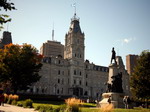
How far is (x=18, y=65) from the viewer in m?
38.2

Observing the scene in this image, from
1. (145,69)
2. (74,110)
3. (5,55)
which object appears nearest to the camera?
(74,110)

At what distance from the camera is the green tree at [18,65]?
37.9 m

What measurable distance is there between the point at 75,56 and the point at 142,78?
134ft

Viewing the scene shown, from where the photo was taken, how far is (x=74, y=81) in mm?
71312

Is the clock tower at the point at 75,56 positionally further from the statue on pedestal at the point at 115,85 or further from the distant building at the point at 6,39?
the statue on pedestal at the point at 115,85

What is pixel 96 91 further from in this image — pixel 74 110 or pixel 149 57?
pixel 74 110

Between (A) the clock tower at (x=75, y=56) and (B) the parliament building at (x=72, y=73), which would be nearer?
(B) the parliament building at (x=72, y=73)

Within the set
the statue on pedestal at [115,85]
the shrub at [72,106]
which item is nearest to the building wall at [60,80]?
the statue on pedestal at [115,85]

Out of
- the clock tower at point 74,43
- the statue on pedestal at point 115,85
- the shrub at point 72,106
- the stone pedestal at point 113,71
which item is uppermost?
the clock tower at point 74,43

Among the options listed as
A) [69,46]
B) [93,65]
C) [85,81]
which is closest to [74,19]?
[69,46]

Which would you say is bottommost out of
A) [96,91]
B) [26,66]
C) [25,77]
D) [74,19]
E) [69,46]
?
[96,91]

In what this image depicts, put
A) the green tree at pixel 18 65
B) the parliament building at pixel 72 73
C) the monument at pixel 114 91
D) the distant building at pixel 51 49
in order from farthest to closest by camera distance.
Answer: the distant building at pixel 51 49 → the parliament building at pixel 72 73 → the green tree at pixel 18 65 → the monument at pixel 114 91

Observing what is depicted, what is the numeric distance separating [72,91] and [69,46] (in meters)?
18.6

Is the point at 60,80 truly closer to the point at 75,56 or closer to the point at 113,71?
the point at 75,56
